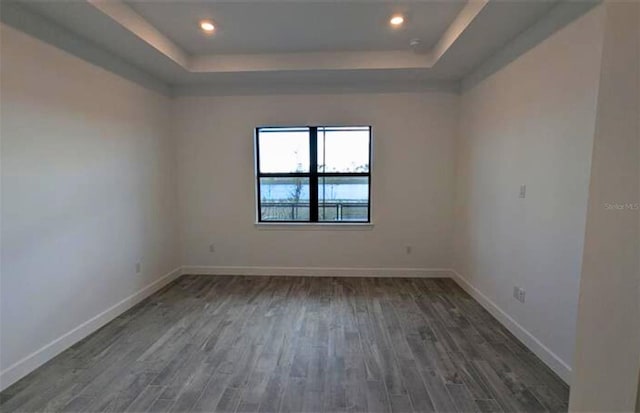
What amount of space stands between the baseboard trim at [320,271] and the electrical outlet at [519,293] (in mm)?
1507

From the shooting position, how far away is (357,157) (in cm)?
446

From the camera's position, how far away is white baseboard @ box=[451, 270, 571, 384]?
7.29ft

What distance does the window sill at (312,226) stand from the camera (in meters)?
4.41

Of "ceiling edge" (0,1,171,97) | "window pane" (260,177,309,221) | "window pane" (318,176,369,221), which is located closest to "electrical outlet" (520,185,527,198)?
"window pane" (318,176,369,221)

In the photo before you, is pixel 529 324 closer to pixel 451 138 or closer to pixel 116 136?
pixel 451 138

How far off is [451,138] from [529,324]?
8.15 feet

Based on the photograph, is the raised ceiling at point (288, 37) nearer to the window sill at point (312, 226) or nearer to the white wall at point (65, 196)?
the white wall at point (65, 196)

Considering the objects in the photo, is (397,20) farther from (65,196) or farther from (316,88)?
(65,196)

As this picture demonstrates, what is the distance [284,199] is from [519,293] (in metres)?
3.04

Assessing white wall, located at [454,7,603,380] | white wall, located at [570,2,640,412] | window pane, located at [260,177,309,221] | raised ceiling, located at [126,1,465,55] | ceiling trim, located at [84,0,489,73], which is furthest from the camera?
window pane, located at [260,177,309,221]

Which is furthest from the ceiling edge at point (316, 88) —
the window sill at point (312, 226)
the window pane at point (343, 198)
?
the window sill at point (312, 226)

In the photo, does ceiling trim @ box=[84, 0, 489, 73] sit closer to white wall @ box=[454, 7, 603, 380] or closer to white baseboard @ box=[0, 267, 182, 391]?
white wall @ box=[454, 7, 603, 380]

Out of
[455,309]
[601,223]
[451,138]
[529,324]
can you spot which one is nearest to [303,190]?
[451,138]

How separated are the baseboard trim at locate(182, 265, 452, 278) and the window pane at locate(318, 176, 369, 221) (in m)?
0.74
